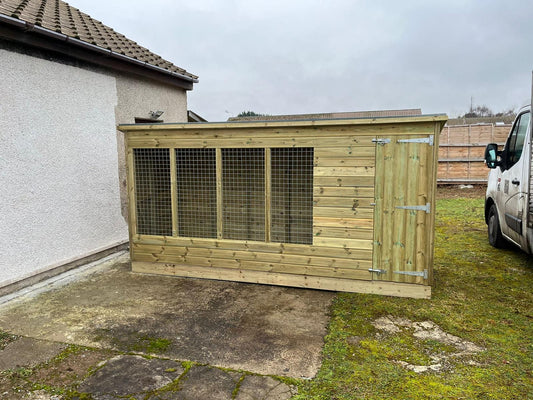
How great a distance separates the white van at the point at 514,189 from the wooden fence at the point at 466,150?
7.65 meters

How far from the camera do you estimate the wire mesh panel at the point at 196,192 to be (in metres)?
4.95

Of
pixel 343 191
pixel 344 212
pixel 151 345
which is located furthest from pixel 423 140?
pixel 151 345

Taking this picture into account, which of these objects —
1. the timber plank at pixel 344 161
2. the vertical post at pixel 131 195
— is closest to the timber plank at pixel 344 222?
the timber plank at pixel 344 161

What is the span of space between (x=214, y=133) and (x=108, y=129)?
231 centimetres

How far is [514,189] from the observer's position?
4.96 m

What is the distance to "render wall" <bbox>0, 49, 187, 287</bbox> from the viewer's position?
4289mm

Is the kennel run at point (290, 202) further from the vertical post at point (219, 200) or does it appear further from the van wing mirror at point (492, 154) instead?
the van wing mirror at point (492, 154)

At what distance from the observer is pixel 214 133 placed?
15.3 feet

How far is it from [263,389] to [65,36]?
4947 mm

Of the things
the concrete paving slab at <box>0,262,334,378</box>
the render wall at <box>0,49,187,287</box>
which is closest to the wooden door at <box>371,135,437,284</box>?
the concrete paving slab at <box>0,262,334,378</box>

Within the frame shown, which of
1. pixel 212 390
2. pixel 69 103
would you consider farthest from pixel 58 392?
pixel 69 103

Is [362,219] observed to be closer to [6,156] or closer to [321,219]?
[321,219]

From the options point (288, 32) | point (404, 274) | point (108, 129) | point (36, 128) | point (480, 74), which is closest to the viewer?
point (404, 274)

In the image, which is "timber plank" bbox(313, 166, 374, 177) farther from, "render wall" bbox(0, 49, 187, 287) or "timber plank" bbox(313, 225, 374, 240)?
"render wall" bbox(0, 49, 187, 287)
